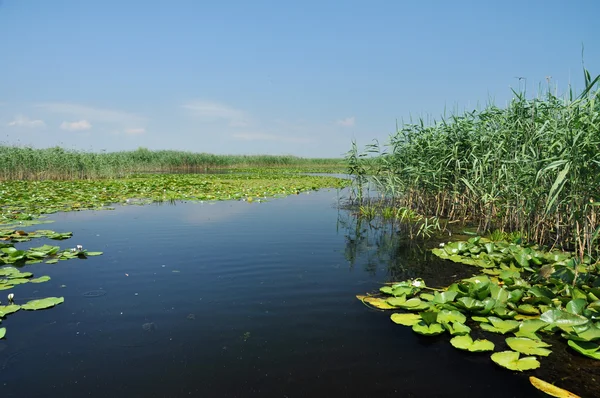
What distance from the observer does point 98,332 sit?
3.10 m

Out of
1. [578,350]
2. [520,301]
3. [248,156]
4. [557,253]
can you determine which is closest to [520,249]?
[557,253]

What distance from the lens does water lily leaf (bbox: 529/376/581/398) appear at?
216 cm

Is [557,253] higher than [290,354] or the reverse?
higher

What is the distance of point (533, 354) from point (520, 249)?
2.86m

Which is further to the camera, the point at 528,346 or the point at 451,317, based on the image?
the point at 451,317

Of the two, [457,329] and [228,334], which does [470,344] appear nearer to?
[457,329]

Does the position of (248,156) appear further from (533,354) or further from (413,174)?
(533,354)

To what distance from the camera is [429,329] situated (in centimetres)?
304

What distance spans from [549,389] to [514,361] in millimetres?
294

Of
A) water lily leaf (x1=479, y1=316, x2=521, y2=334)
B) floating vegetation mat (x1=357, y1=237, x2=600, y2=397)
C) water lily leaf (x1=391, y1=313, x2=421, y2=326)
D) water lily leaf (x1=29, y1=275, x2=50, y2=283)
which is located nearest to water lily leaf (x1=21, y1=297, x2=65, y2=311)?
water lily leaf (x1=29, y1=275, x2=50, y2=283)

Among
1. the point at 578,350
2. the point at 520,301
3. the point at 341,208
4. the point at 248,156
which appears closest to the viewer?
the point at 578,350

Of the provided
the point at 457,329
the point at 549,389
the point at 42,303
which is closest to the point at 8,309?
the point at 42,303

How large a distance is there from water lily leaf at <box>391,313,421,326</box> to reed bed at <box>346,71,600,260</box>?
1819mm

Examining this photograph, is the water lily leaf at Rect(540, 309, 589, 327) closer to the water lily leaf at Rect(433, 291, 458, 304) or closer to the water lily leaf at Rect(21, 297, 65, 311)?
the water lily leaf at Rect(433, 291, 458, 304)
